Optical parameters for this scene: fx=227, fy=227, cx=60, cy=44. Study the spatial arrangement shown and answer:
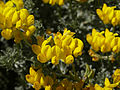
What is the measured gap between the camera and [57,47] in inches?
70.6

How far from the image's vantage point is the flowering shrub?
1.88 m

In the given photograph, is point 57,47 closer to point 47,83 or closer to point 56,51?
point 56,51

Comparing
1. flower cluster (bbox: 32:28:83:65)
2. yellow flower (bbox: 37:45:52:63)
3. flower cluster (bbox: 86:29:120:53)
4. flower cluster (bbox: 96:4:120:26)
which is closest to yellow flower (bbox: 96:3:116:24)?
flower cluster (bbox: 96:4:120:26)

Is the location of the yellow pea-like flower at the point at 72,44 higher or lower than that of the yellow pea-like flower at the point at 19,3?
lower

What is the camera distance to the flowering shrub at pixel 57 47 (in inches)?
73.9

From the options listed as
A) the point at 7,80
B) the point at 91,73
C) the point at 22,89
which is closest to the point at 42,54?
the point at 91,73

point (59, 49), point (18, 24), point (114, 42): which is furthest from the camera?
point (114, 42)

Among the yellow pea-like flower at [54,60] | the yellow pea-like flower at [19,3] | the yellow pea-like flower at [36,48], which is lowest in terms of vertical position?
the yellow pea-like flower at [54,60]

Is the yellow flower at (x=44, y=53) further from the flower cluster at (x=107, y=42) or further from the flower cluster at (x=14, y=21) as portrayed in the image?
the flower cluster at (x=107, y=42)

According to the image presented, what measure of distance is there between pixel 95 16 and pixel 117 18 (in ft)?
1.93

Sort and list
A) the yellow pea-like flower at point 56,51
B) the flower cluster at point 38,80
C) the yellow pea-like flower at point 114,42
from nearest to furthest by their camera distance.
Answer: the yellow pea-like flower at point 56,51 → the flower cluster at point 38,80 → the yellow pea-like flower at point 114,42

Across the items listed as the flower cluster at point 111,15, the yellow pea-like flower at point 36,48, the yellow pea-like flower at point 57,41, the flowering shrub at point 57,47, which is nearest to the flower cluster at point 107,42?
the flowering shrub at point 57,47

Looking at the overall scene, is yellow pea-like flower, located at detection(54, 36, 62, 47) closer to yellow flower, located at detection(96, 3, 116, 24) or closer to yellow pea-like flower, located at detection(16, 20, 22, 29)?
yellow pea-like flower, located at detection(16, 20, 22, 29)

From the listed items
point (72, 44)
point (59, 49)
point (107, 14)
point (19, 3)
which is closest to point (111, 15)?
point (107, 14)
